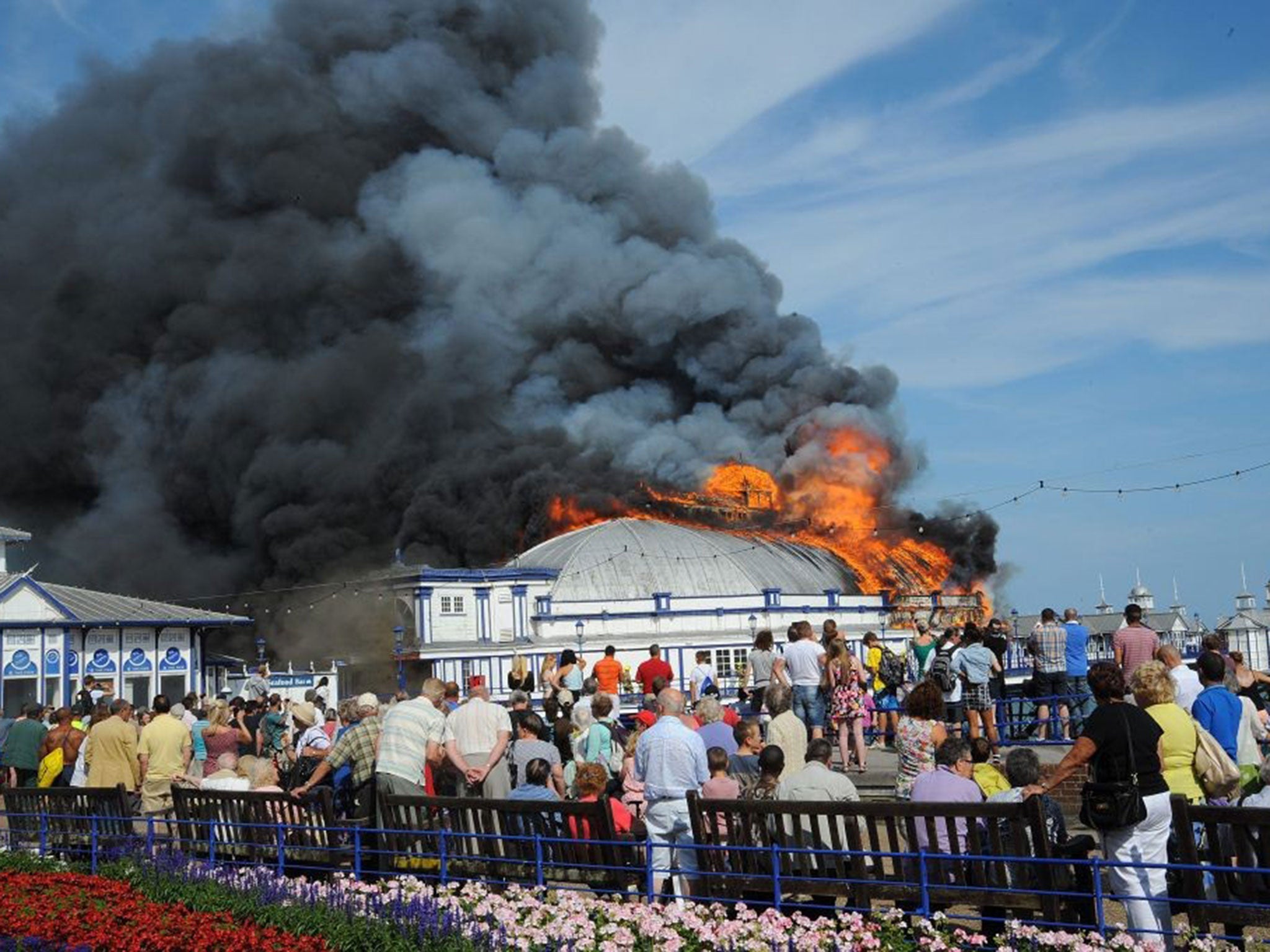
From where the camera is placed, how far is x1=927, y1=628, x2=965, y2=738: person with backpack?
17.2m

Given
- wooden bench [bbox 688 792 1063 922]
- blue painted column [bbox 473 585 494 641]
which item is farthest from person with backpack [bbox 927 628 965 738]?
blue painted column [bbox 473 585 494 641]

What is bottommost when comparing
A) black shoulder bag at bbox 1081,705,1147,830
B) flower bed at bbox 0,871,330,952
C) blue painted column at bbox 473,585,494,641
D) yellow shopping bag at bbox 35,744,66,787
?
flower bed at bbox 0,871,330,952

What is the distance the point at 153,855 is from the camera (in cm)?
1384

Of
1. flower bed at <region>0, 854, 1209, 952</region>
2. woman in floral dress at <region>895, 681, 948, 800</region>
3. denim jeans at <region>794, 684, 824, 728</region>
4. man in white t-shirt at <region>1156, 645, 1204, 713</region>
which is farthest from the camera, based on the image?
denim jeans at <region>794, 684, 824, 728</region>

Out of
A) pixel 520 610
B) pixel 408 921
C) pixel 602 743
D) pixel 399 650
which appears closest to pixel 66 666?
pixel 399 650

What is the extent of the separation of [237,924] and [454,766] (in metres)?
3.08

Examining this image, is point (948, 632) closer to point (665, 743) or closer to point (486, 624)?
point (665, 743)

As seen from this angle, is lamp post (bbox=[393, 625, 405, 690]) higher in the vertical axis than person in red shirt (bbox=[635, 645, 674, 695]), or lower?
higher

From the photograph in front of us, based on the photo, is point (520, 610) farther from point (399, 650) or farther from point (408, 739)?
point (408, 739)

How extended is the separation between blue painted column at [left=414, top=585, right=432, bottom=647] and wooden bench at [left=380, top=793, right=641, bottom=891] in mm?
44157

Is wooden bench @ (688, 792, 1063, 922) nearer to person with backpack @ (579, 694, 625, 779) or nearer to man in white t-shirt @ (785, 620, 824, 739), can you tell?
→ person with backpack @ (579, 694, 625, 779)

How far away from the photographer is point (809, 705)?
57.3 feet

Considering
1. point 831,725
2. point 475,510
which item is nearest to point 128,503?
point 475,510

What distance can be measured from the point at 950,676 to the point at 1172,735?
7.61 m
